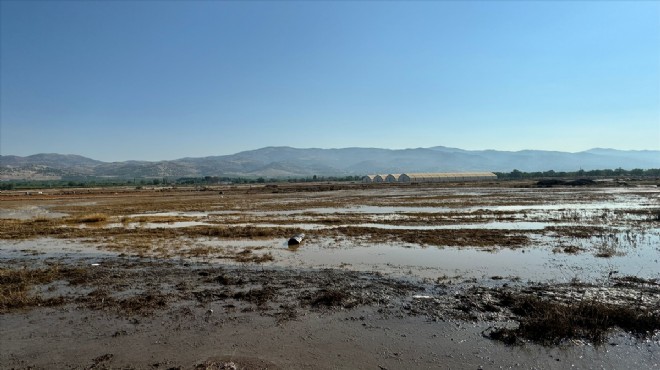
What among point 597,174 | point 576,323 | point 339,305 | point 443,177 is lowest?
point 339,305

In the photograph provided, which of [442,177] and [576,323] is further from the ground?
[442,177]

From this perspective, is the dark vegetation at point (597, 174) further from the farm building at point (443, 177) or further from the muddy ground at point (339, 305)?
the muddy ground at point (339, 305)

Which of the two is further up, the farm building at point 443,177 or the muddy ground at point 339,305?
the farm building at point 443,177

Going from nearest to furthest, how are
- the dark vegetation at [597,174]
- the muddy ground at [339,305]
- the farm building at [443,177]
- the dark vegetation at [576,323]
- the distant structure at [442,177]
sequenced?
the muddy ground at [339,305] < the dark vegetation at [576,323] < the dark vegetation at [597,174] < the distant structure at [442,177] < the farm building at [443,177]

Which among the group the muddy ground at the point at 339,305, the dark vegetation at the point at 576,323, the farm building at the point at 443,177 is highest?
→ the farm building at the point at 443,177

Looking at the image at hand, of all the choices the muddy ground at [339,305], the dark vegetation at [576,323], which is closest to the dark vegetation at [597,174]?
the muddy ground at [339,305]

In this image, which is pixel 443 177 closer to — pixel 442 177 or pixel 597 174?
pixel 442 177

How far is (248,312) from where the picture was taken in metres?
9.70

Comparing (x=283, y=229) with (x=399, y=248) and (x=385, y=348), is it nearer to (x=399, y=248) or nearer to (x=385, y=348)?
(x=399, y=248)

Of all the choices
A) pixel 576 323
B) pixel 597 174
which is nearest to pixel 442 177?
pixel 597 174

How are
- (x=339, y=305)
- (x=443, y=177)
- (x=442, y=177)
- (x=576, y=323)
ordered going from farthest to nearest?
1. (x=443, y=177)
2. (x=442, y=177)
3. (x=339, y=305)
4. (x=576, y=323)

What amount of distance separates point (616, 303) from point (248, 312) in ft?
27.7

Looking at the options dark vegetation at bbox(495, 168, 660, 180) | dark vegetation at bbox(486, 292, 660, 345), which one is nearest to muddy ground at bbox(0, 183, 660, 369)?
dark vegetation at bbox(486, 292, 660, 345)

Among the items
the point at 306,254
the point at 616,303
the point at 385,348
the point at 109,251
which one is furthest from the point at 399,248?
the point at 109,251
